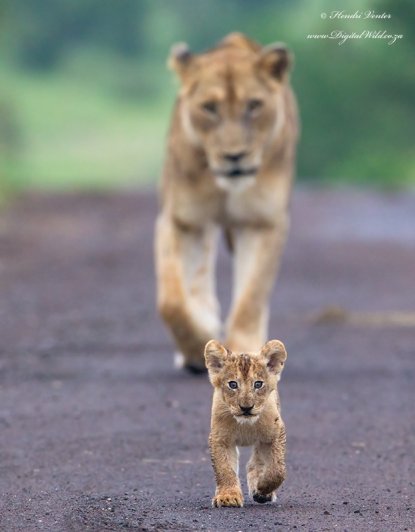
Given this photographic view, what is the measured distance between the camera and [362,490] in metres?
5.67

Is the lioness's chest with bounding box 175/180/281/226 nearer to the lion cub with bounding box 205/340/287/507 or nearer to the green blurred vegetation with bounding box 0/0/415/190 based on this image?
the lion cub with bounding box 205/340/287/507

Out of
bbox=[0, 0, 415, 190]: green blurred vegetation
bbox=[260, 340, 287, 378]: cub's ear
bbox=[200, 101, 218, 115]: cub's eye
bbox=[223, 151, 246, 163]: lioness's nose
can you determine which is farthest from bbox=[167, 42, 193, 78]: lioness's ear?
bbox=[0, 0, 415, 190]: green blurred vegetation

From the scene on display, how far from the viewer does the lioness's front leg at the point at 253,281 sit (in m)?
8.58

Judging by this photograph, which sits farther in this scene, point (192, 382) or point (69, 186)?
point (69, 186)

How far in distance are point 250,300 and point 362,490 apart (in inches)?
119

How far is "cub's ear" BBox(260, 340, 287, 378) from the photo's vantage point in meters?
5.22

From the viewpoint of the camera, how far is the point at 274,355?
5234mm

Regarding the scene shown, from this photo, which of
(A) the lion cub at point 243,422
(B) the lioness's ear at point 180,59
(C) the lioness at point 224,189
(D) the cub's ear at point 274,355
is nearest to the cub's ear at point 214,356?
(A) the lion cub at point 243,422

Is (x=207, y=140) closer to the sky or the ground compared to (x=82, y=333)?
closer to the sky

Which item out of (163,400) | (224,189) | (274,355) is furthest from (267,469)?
(224,189)

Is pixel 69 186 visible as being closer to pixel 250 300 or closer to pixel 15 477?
pixel 250 300

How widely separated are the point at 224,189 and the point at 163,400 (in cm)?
127

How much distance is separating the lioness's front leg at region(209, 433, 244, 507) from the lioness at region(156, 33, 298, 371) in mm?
3205

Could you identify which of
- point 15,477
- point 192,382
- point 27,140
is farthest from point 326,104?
point 15,477
